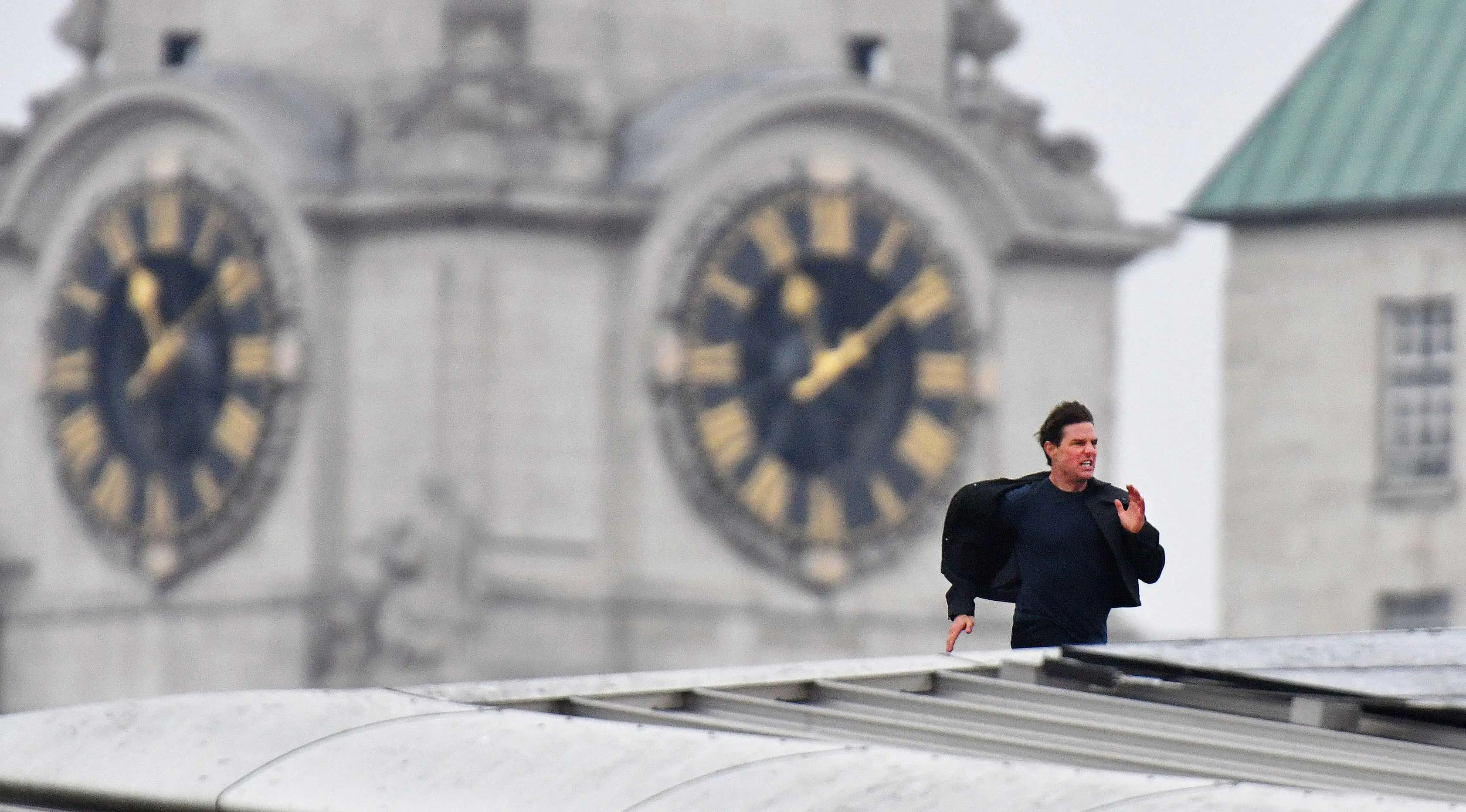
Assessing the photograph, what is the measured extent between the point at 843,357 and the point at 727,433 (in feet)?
3.82

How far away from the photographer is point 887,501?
46656 millimetres

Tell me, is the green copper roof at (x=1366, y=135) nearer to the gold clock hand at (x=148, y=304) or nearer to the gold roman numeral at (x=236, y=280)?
the gold roman numeral at (x=236, y=280)

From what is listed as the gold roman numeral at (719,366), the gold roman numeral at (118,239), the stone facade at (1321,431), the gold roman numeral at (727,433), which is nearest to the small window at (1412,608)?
the stone facade at (1321,431)

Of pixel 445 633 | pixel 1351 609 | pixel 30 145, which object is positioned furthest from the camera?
pixel 1351 609

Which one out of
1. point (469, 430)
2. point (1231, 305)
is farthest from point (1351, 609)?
point (469, 430)

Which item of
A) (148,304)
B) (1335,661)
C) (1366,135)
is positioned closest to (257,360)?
(148,304)

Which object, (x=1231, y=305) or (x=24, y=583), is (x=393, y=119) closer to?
(x=24, y=583)

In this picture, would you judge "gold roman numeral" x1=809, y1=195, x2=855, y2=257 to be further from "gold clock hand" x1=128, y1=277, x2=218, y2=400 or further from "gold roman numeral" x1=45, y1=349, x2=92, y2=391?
"gold roman numeral" x1=45, y1=349, x2=92, y2=391

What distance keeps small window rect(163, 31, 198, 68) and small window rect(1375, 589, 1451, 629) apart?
12.1 m

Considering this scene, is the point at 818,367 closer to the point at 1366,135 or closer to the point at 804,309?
the point at 804,309

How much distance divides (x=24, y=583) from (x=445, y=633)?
6.13 meters

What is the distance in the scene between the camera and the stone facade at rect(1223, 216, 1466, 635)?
51.3 metres

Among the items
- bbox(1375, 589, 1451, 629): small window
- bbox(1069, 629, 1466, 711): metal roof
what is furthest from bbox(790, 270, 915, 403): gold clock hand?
bbox(1069, 629, 1466, 711): metal roof

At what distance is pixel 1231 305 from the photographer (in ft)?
173
